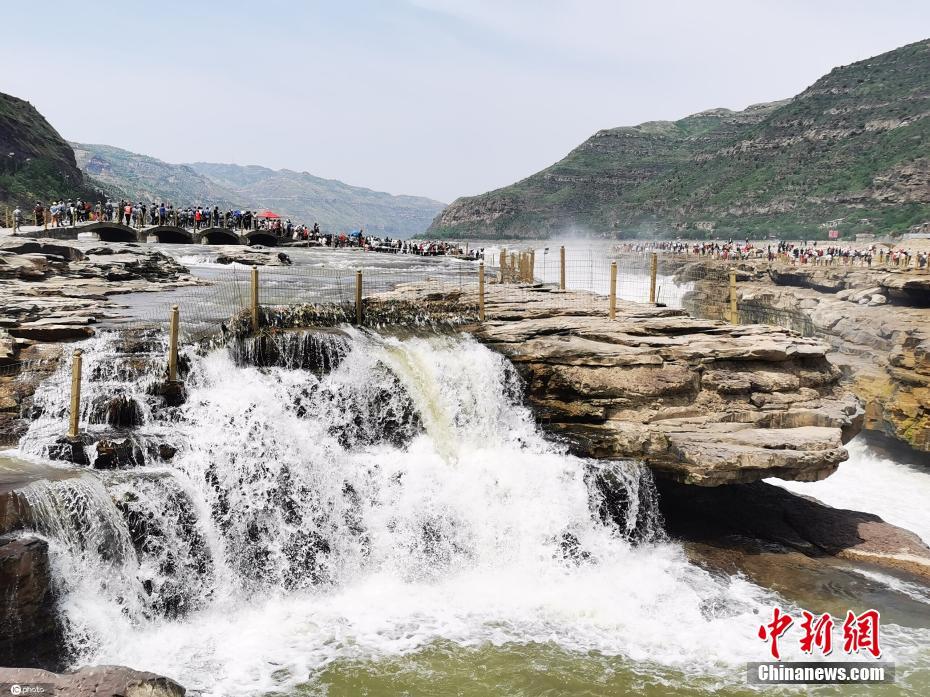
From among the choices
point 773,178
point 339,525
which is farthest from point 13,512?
point 773,178

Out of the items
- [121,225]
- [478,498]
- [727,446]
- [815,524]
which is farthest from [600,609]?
[121,225]

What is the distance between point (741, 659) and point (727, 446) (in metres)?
3.86

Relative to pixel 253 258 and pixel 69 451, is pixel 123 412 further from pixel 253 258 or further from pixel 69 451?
pixel 253 258

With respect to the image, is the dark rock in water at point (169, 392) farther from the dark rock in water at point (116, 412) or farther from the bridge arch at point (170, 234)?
the bridge arch at point (170, 234)

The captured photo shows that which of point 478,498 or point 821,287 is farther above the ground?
point 821,287

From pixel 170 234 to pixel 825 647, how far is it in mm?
38146

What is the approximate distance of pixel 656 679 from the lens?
27.0 ft

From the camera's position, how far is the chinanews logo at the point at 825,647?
8461 mm

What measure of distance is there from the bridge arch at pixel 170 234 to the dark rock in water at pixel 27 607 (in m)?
31.3

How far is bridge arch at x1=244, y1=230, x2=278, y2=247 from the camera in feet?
128

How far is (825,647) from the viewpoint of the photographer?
9.12 meters

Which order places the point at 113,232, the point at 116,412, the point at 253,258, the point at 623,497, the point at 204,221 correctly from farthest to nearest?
the point at 204,221
the point at 113,232
the point at 253,258
the point at 623,497
the point at 116,412

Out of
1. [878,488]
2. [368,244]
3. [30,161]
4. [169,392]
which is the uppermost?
[30,161]

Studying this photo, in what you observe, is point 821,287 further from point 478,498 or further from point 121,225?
point 121,225
